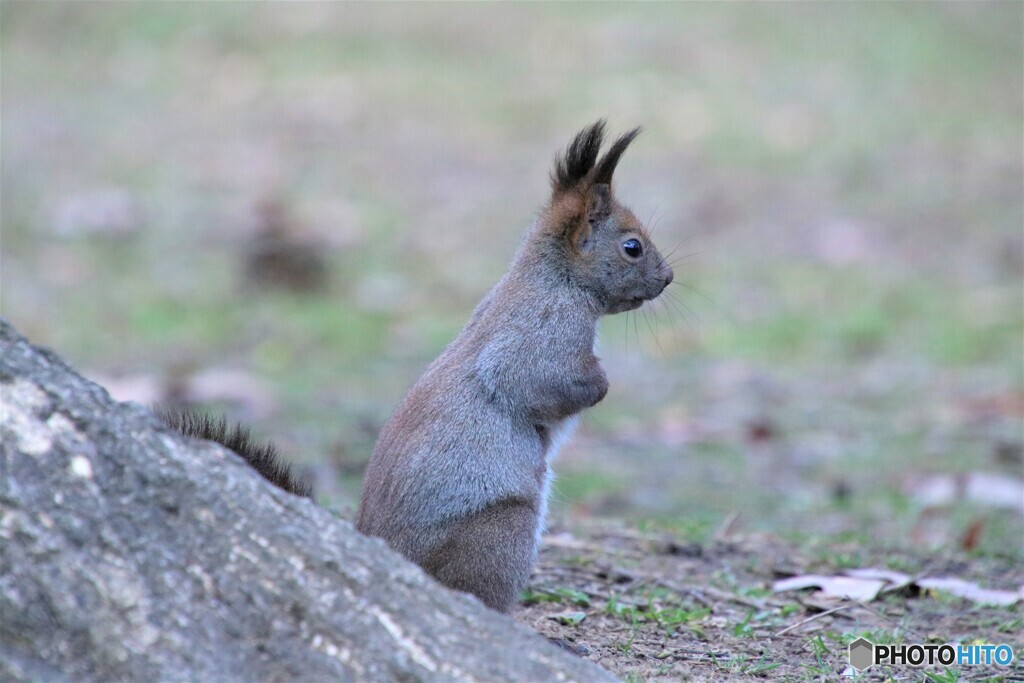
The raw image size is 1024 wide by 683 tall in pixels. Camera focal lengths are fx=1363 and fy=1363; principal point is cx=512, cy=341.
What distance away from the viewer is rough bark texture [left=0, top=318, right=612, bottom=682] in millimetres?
2078

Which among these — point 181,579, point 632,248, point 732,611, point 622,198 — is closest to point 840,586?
point 732,611

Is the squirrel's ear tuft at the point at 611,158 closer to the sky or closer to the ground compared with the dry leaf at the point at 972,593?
closer to the sky

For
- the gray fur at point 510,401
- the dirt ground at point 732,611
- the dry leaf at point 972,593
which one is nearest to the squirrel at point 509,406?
the gray fur at point 510,401

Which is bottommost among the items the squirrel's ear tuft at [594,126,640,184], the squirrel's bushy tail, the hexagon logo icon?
the hexagon logo icon

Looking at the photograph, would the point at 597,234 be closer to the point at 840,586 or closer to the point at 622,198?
the point at 840,586

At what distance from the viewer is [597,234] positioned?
138 inches

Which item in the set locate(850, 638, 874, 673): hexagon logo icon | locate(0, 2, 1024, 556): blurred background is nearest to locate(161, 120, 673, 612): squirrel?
locate(0, 2, 1024, 556): blurred background

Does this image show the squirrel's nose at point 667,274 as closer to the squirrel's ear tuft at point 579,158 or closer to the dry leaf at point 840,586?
the squirrel's ear tuft at point 579,158

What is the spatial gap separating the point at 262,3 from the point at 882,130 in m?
6.27

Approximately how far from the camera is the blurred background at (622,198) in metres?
6.08

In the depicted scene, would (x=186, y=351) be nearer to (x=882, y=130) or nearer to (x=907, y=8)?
(x=882, y=130)

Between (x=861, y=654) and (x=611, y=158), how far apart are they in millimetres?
1315

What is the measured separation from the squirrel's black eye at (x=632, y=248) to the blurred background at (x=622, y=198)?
346 mm

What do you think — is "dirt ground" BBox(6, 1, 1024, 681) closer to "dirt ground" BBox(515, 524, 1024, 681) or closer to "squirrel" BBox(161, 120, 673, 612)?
"dirt ground" BBox(515, 524, 1024, 681)
